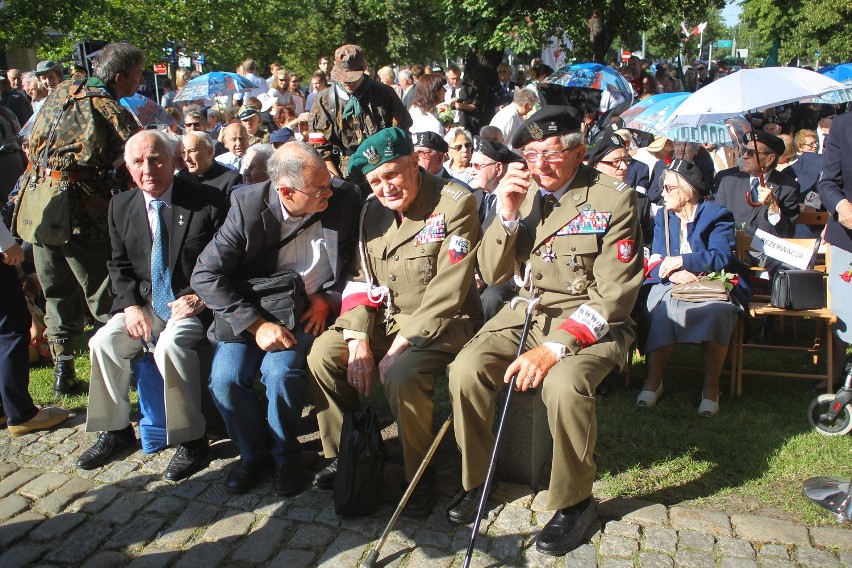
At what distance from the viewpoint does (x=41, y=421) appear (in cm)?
494

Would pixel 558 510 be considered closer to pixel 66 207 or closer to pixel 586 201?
pixel 586 201

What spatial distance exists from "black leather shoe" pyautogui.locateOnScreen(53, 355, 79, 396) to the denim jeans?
1883mm

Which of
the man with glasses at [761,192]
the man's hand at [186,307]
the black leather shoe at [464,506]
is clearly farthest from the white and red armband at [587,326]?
the man with glasses at [761,192]

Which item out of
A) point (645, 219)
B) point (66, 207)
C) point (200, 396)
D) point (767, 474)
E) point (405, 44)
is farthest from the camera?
point (405, 44)

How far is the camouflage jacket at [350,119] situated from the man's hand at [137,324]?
264 centimetres

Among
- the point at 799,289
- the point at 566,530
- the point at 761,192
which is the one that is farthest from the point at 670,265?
the point at 566,530

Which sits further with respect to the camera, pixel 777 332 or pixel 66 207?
pixel 777 332

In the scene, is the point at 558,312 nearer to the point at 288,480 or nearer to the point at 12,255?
the point at 288,480

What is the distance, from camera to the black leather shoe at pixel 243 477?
4.12 meters

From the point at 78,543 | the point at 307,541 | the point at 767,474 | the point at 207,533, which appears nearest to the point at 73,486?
the point at 78,543

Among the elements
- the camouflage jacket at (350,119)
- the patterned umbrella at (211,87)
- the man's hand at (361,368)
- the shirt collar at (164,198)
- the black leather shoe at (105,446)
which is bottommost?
the black leather shoe at (105,446)

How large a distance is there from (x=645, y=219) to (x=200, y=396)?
3393 millimetres

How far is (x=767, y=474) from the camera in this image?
4.05 m

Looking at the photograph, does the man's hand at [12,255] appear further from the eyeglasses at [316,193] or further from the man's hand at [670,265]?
the man's hand at [670,265]
